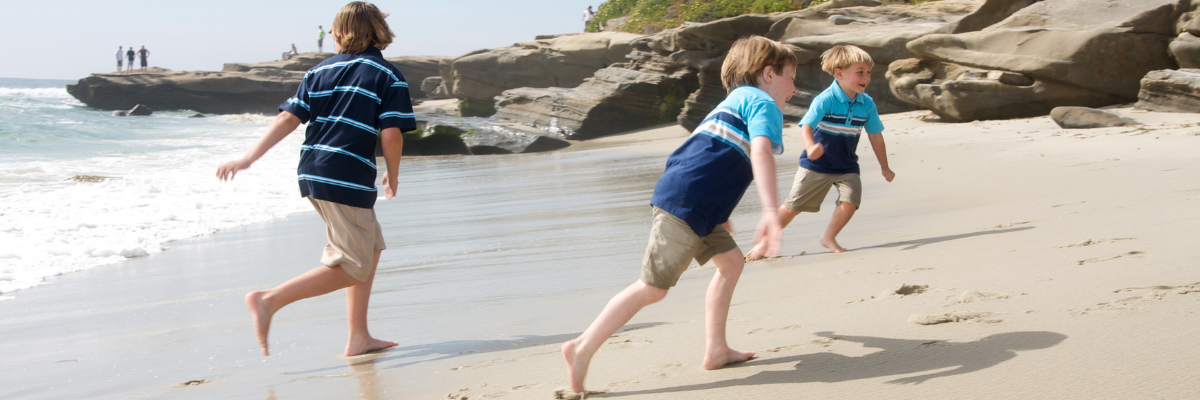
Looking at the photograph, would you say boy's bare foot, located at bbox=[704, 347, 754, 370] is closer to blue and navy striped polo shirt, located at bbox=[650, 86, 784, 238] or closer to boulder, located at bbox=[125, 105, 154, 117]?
blue and navy striped polo shirt, located at bbox=[650, 86, 784, 238]

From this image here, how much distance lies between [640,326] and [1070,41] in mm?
11339

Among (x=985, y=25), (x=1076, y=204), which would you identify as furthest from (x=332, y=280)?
(x=985, y=25)

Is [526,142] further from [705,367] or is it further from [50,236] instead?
[705,367]

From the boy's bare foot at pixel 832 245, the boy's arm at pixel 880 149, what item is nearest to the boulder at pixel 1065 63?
the boy's arm at pixel 880 149

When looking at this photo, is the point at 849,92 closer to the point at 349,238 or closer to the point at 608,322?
the point at 608,322

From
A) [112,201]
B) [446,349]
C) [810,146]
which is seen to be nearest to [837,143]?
[810,146]

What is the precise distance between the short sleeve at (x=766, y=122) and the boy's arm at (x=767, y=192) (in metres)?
0.02

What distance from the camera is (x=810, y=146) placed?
4.02m

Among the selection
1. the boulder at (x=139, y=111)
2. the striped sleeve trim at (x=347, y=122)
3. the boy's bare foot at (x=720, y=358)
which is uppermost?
the striped sleeve trim at (x=347, y=122)

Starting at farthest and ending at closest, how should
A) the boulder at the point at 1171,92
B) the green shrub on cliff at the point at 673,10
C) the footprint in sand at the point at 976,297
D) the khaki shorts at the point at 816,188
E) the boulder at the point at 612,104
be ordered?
the green shrub on cliff at the point at 673,10 < the boulder at the point at 612,104 < the boulder at the point at 1171,92 < the khaki shorts at the point at 816,188 < the footprint in sand at the point at 976,297

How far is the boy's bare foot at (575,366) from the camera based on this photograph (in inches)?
92.4

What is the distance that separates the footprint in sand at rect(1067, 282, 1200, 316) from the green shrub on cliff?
1978 centimetres

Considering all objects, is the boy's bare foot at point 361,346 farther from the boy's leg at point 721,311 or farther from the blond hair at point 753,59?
the blond hair at point 753,59

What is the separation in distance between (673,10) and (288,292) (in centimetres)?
2885
